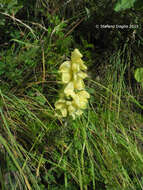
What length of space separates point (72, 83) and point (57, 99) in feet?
2.04

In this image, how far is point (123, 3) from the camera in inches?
58.9

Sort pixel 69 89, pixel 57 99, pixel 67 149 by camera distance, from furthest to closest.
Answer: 1. pixel 57 99
2. pixel 67 149
3. pixel 69 89

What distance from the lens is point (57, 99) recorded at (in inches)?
68.4

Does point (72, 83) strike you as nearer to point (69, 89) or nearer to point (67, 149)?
point (69, 89)

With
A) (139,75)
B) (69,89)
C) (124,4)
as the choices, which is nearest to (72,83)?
(69,89)

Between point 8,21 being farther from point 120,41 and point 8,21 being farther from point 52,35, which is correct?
point 120,41

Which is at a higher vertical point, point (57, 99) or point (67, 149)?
point (57, 99)

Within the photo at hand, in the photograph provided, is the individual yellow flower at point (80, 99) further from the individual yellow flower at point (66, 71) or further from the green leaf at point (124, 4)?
the green leaf at point (124, 4)

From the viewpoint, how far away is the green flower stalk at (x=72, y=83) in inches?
43.8

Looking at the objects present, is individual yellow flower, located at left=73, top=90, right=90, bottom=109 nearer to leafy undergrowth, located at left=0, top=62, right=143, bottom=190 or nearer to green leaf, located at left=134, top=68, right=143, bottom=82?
leafy undergrowth, located at left=0, top=62, right=143, bottom=190

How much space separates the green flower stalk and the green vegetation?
0.14 m

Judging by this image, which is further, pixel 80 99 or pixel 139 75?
pixel 139 75

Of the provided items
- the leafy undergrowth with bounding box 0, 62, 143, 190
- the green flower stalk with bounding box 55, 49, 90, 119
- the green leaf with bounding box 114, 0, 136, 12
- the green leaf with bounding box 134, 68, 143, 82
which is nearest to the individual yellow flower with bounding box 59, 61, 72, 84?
the green flower stalk with bounding box 55, 49, 90, 119

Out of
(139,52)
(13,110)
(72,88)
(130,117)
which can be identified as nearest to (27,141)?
(13,110)
